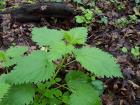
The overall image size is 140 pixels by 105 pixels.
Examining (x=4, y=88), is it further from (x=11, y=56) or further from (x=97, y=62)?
(x=97, y=62)

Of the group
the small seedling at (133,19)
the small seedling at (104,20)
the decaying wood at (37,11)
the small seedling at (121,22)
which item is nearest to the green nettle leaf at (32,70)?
the decaying wood at (37,11)

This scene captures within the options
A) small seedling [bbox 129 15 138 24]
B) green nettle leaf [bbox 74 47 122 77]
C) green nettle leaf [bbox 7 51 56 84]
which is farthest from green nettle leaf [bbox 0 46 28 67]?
small seedling [bbox 129 15 138 24]

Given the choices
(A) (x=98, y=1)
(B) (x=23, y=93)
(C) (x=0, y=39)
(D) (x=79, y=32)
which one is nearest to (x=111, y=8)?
(A) (x=98, y=1)

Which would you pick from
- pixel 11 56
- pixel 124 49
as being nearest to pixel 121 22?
pixel 124 49

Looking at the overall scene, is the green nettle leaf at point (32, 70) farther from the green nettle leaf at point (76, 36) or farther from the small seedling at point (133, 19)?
the small seedling at point (133, 19)

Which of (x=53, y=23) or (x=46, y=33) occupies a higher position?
(x=46, y=33)

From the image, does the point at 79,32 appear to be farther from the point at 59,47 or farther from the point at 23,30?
the point at 23,30
